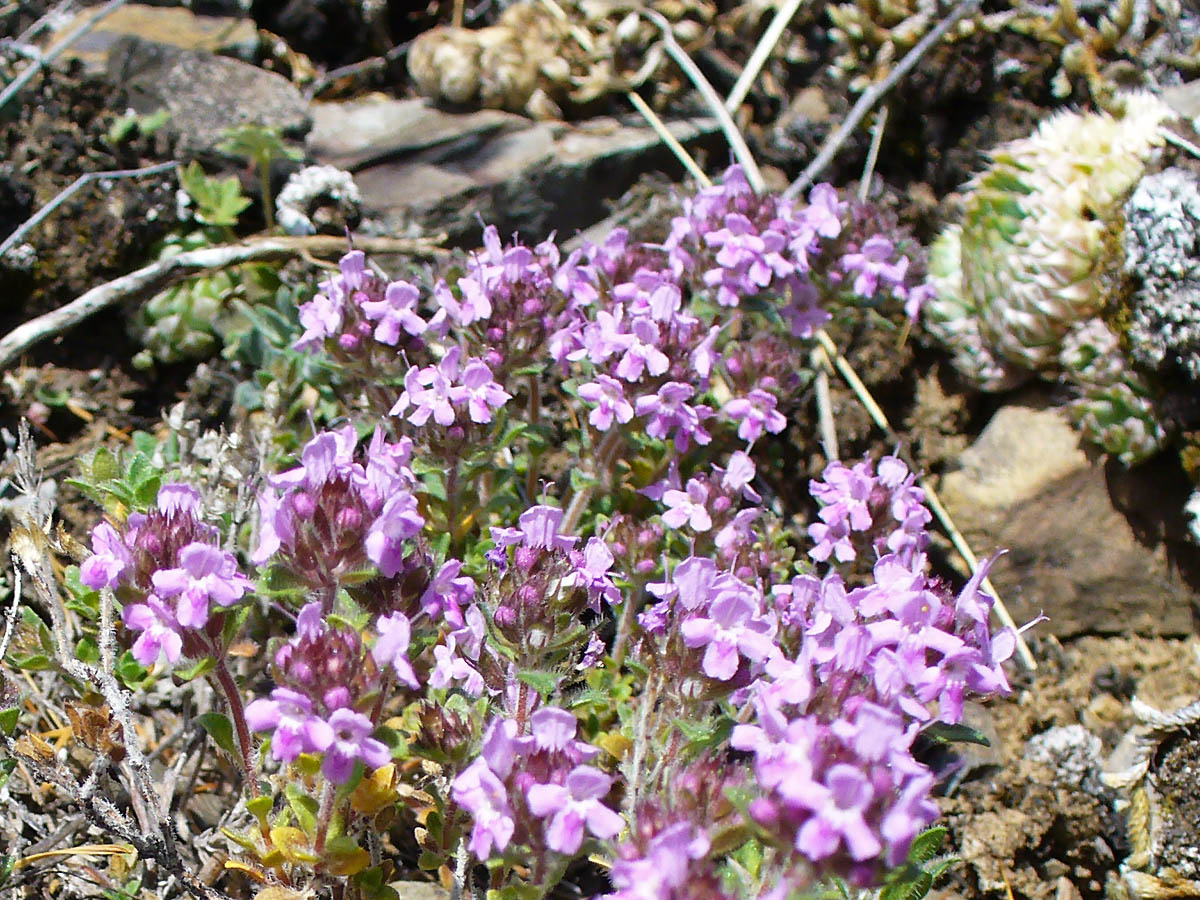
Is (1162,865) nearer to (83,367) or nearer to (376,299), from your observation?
(376,299)

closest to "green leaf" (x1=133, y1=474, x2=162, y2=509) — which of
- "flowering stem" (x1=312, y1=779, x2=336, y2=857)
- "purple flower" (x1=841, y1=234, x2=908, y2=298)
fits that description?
"flowering stem" (x1=312, y1=779, x2=336, y2=857)

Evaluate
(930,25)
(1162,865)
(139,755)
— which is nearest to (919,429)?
(1162,865)

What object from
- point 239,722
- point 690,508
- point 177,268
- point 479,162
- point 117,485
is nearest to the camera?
point 239,722

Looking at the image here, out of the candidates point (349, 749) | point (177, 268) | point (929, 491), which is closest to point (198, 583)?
point (349, 749)

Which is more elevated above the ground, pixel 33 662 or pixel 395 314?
pixel 395 314

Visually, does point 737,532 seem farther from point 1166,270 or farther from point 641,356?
point 1166,270

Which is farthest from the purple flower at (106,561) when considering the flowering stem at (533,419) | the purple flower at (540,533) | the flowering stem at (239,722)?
the flowering stem at (533,419)
